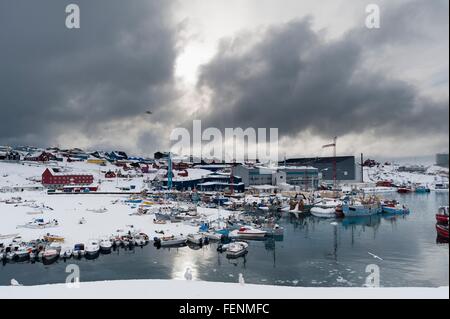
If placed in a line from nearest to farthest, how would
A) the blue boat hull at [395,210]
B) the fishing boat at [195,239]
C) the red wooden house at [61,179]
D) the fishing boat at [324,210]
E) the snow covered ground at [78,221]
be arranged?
the fishing boat at [195,239], the snow covered ground at [78,221], the fishing boat at [324,210], the blue boat hull at [395,210], the red wooden house at [61,179]

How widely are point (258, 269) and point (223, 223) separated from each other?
1187 centimetres

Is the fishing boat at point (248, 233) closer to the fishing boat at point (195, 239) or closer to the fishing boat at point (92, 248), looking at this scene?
the fishing boat at point (195, 239)

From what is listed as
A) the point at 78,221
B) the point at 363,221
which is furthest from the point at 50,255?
the point at 363,221

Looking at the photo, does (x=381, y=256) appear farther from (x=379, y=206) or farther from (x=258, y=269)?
(x=379, y=206)

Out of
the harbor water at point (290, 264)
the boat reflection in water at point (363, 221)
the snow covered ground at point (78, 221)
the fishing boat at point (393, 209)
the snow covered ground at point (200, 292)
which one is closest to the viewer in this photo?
the snow covered ground at point (200, 292)

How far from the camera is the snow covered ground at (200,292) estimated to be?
8.12 m

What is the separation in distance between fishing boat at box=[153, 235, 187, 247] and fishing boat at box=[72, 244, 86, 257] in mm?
4543

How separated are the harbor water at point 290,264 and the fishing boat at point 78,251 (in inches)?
22.7

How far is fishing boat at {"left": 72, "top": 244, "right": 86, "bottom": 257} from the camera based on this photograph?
58.2 feet

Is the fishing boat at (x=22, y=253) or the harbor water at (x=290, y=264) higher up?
the fishing boat at (x=22, y=253)

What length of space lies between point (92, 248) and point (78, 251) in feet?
2.43

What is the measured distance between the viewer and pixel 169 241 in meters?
20.9

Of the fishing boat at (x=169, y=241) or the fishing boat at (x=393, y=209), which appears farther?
the fishing boat at (x=393, y=209)

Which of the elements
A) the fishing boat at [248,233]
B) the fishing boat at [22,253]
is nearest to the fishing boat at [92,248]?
the fishing boat at [22,253]
